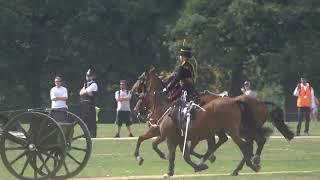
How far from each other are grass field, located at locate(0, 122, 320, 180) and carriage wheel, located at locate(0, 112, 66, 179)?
7.27ft

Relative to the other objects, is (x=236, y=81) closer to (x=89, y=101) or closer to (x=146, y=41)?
(x=146, y=41)

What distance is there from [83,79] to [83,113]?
28.5 m

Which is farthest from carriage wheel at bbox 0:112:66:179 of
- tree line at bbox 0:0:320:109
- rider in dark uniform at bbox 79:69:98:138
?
tree line at bbox 0:0:320:109

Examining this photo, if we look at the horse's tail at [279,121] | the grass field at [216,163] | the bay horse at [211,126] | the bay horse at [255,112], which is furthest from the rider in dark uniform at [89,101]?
the bay horse at [211,126]

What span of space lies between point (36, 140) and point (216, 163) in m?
6.57

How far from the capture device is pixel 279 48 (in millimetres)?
53500

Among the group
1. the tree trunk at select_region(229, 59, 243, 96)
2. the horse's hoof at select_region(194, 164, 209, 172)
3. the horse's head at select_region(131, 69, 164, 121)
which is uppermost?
the horse's head at select_region(131, 69, 164, 121)

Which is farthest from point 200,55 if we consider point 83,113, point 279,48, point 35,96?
point 83,113

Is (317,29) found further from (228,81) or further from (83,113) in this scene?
(83,113)

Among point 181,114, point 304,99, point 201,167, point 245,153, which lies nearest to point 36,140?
point 181,114

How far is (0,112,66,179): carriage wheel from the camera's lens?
561 inches

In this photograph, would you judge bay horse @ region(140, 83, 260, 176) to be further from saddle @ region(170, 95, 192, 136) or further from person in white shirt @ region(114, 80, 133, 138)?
person in white shirt @ region(114, 80, 133, 138)

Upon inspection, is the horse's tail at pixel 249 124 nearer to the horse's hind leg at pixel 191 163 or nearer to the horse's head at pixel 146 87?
the horse's hind leg at pixel 191 163

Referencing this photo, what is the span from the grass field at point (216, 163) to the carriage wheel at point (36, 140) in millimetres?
2216
